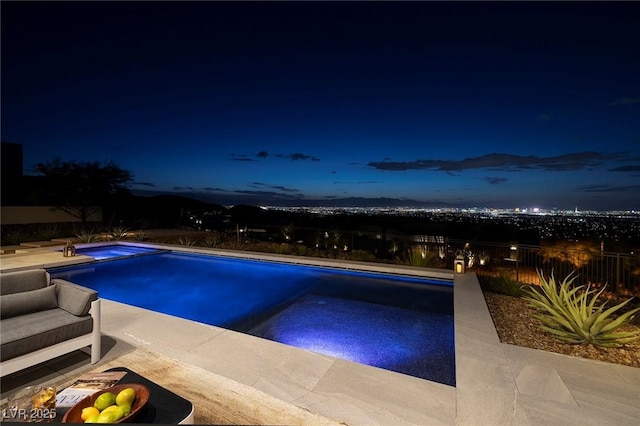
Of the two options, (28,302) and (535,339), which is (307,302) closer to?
(535,339)

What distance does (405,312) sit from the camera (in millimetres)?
4730

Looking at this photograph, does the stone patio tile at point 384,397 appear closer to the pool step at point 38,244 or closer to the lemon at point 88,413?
the lemon at point 88,413

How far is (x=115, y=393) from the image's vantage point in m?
1.54

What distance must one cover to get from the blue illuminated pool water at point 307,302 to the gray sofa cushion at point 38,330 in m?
1.91

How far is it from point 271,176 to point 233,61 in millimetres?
12185

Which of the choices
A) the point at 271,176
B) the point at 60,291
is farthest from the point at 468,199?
the point at 60,291

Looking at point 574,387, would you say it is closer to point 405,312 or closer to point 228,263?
point 405,312

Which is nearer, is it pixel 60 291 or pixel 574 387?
pixel 574 387

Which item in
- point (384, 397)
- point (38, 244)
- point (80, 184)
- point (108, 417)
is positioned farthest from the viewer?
point (80, 184)

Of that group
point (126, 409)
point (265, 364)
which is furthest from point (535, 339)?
point (126, 409)

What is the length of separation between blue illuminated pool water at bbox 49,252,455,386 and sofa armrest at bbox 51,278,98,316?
1.87 m

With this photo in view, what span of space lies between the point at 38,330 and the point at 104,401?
60.3 inches

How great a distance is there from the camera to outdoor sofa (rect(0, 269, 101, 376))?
7.51ft

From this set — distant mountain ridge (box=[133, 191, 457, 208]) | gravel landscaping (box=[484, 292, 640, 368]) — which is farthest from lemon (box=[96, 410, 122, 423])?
distant mountain ridge (box=[133, 191, 457, 208])
